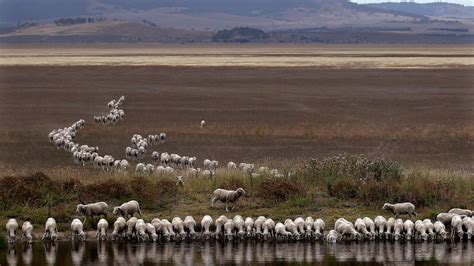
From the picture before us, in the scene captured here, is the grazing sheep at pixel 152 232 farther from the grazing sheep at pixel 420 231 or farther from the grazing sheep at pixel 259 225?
the grazing sheep at pixel 420 231

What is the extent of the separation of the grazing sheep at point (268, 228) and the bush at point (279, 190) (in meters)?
2.89

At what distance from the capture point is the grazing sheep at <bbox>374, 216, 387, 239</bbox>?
23.2 meters

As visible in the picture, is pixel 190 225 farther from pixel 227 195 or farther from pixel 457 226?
pixel 457 226

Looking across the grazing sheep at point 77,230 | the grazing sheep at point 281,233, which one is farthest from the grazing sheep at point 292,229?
the grazing sheep at point 77,230

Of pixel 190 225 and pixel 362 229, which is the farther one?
pixel 190 225

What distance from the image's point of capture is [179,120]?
168ft

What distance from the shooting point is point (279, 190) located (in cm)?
2592

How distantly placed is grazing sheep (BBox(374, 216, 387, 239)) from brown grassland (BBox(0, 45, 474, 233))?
1.83 m

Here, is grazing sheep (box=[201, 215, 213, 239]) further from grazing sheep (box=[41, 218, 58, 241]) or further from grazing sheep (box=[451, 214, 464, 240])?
grazing sheep (box=[451, 214, 464, 240])

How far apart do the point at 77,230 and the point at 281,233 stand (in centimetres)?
506

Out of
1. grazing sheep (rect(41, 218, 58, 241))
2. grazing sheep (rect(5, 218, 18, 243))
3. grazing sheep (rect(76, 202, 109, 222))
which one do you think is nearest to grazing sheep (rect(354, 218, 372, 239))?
grazing sheep (rect(76, 202, 109, 222))

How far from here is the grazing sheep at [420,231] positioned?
22.8 meters

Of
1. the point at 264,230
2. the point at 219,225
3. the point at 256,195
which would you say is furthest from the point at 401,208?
the point at 219,225

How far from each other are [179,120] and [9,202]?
26.0 meters
